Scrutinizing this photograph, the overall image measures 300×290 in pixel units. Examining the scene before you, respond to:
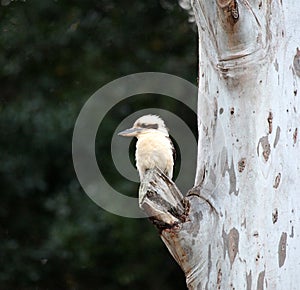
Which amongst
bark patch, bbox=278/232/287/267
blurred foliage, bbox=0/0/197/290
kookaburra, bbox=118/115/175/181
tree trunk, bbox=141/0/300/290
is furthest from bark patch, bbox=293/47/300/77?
blurred foliage, bbox=0/0/197/290

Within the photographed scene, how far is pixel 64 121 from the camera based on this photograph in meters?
5.22

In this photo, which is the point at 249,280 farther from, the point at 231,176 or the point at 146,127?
→ the point at 146,127

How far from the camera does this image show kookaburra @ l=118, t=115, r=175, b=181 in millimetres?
2639

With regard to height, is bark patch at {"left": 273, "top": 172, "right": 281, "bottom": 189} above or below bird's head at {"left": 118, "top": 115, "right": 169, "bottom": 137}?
below

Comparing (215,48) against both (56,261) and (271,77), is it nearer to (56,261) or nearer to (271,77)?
(271,77)

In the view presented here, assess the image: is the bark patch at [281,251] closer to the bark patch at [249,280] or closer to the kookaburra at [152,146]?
the bark patch at [249,280]

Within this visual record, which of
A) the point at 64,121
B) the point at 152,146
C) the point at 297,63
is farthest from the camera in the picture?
the point at 64,121

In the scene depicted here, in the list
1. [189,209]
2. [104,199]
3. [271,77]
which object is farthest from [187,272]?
[104,199]

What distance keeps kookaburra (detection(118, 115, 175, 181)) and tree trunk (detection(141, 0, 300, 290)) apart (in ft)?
1.20

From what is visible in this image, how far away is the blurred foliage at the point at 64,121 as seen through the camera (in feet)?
17.5

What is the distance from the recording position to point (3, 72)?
5441 mm

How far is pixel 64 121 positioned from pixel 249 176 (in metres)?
3.08

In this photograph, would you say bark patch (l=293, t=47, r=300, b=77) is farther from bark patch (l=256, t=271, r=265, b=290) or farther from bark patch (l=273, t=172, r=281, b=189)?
bark patch (l=256, t=271, r=265, b=290)

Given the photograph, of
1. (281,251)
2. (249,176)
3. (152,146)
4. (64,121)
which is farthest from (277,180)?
(64,121)
